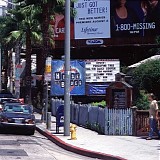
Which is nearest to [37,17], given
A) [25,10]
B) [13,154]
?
[25,10]

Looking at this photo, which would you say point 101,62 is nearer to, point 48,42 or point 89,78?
point 89,78

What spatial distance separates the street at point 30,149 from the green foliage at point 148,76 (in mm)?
7535

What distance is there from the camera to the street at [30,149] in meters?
15.5

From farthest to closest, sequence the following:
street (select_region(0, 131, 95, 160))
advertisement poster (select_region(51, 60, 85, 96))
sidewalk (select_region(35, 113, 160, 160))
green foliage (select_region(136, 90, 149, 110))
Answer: advertisement poster (select_region(51, 60, 85, 96)) → green foliage (select_region(136, 90, 149, 110)) → street (select_region(0, 131, 95, 160)) → sidewalk (select_region(35, 113, 160, 160))

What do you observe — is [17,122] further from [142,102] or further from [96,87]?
[96,87]

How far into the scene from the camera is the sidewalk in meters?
14.9

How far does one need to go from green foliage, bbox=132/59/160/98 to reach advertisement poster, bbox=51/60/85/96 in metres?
10.2

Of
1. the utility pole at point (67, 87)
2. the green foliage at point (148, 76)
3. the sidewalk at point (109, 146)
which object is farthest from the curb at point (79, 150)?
the green foliage at point (148, 76)

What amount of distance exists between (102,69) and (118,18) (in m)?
12.7

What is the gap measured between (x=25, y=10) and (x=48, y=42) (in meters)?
2.71

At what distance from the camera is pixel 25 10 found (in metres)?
30.9

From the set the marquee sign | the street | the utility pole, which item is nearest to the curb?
the street

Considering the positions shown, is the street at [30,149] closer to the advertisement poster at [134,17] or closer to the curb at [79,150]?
the curb at [79,150]

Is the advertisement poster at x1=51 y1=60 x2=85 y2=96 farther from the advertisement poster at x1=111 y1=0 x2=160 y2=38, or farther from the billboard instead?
the advertisement poster at x1=111 y1=0 x2=160 y2=38
